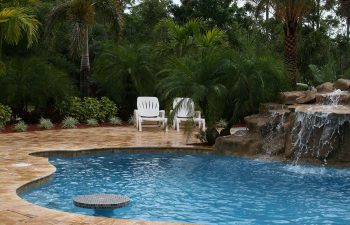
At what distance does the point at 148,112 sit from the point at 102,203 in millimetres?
10100

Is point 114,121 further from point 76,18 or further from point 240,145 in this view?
point 240,145

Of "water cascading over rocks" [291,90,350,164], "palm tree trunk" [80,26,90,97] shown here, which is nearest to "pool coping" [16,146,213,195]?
"water cascading over rocks" [291,90,350,164]

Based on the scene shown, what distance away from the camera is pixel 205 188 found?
29.0 ft

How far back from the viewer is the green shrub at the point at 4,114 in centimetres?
1563

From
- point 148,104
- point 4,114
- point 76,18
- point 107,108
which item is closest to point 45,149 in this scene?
point 4,114

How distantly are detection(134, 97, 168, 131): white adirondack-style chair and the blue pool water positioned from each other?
386 centimetres

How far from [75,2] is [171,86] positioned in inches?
259

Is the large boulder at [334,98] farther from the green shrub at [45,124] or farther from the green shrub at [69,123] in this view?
the green shrub at [45,124]

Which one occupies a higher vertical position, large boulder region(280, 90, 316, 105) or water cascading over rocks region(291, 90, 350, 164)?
large boulder region(280, 90, 316, 105)

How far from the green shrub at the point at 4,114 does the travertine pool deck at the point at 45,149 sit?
3.00ft

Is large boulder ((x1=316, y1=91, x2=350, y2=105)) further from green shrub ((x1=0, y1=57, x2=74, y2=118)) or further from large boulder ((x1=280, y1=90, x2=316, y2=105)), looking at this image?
green shrub ((x1=0, y1=57, x2=74, y2=118))

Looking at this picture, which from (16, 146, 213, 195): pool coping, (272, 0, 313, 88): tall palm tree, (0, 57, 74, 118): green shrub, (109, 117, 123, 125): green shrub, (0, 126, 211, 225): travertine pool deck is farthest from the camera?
(109, 117, 123, 125): green shrub

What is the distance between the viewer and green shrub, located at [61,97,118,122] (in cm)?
1778

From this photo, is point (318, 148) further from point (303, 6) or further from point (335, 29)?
point (335, 29)
